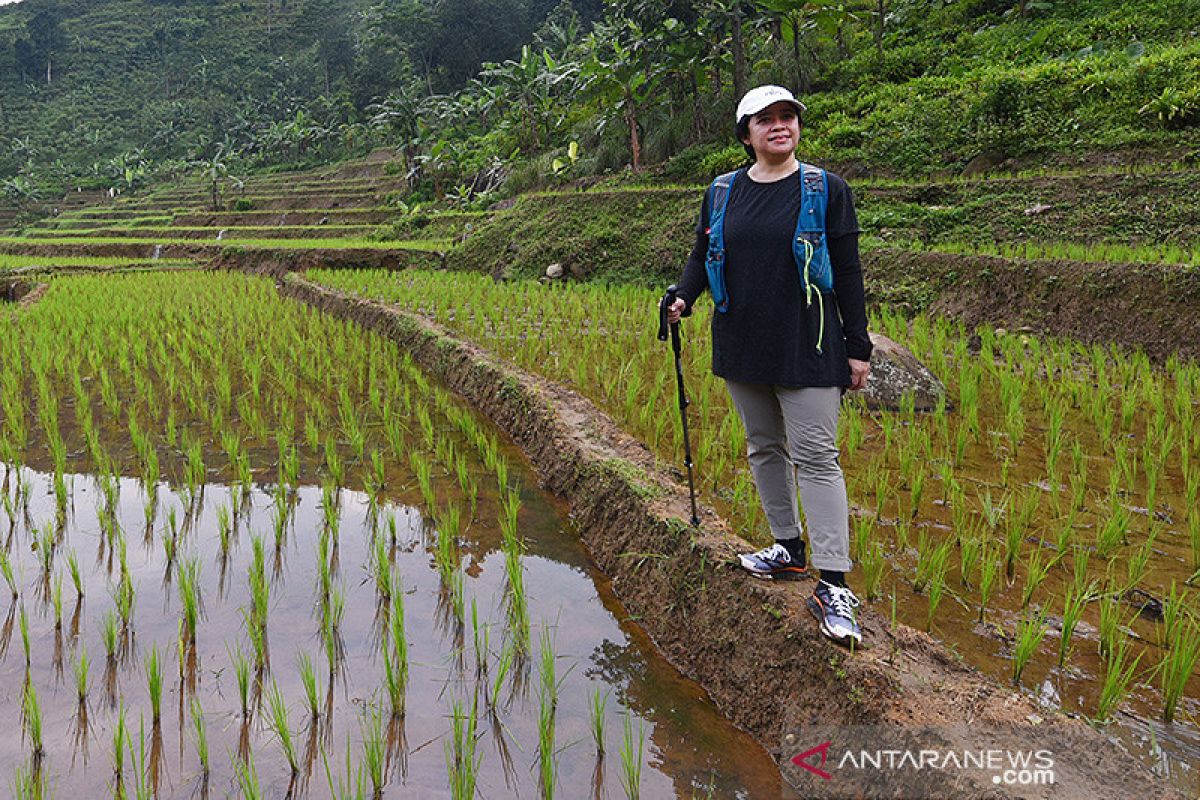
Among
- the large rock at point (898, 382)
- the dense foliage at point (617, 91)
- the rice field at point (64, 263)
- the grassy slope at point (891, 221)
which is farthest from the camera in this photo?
the rice field at point (64, 263)

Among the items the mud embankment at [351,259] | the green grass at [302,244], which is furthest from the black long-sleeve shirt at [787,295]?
the green grass at [302,244]

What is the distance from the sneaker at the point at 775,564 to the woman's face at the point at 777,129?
99 cm

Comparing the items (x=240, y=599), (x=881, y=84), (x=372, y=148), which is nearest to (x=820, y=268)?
(x=240, y=599)

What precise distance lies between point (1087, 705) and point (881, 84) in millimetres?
11830

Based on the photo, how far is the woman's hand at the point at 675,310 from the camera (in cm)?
195

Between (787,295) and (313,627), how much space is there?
1570mm

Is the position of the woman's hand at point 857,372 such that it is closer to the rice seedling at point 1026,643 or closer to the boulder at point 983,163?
the rice seedling at point 1026,643

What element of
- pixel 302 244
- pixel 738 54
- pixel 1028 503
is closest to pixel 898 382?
pixel 1028 503

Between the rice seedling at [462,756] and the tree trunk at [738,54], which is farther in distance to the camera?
the tree trunk at [738,54]

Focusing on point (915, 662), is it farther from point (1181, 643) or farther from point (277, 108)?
point (277, 108)

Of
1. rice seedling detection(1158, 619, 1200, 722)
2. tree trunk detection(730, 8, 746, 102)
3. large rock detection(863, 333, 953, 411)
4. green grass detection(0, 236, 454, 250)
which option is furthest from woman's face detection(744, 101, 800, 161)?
green grass detection(0, 236, 454, 250)

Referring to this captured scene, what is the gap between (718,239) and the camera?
1732 mm

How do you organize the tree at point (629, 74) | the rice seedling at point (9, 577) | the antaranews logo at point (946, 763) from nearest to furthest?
the antaranews logo at point (946, 763), the rice seedling at point (9, 577), the tree at point (629, 74)

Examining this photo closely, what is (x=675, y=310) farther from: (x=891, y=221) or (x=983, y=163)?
(x=983, y=163)
